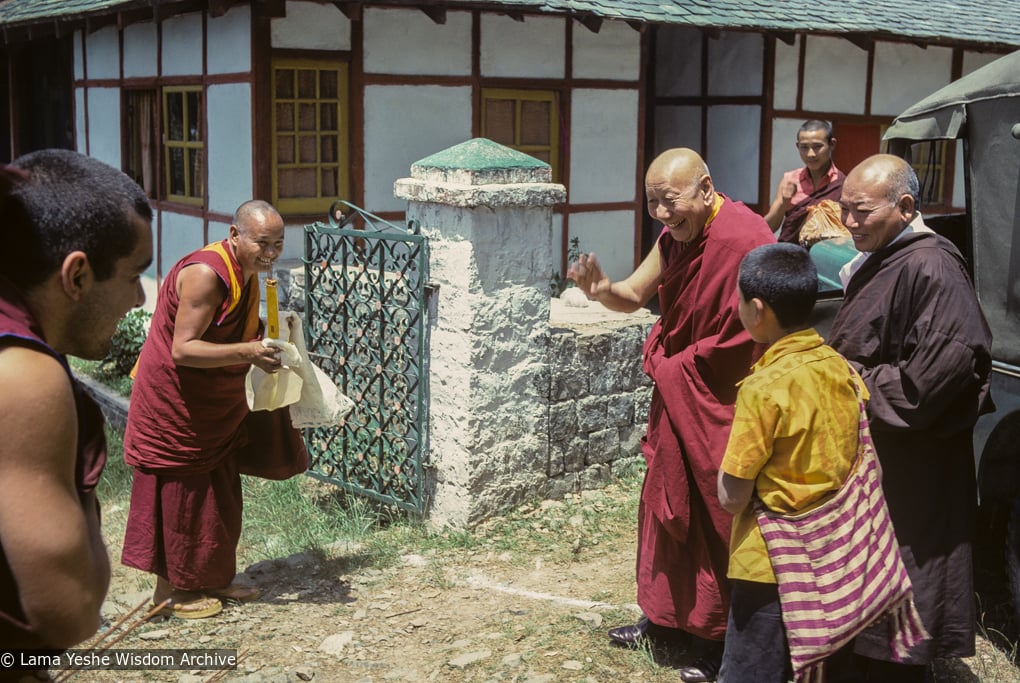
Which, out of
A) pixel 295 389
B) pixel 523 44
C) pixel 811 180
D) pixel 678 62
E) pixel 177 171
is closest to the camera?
pixel 295 389

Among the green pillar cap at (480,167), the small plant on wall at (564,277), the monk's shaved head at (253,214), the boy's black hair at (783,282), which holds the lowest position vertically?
the small plant on wall at (564,277)

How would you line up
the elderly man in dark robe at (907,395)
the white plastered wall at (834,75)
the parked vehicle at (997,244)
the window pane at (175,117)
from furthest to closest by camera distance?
the white plastered wall at (834,75) → the window pane at (175,117) → the parked vehicle at (997,244) → the elderly man in dark robe at (907,395)

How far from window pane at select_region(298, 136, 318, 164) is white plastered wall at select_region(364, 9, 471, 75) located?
770 millimetres

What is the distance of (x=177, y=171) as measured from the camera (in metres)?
10.3

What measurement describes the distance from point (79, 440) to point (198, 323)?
2.50m

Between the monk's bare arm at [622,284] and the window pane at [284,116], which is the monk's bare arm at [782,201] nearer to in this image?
the monk's bare arm at [622,284]

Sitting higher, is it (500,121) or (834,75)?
(834,75)

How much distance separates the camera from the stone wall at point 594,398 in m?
5.64

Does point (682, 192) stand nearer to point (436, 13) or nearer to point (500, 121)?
point (436, 13)

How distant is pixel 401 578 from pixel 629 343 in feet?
6.35

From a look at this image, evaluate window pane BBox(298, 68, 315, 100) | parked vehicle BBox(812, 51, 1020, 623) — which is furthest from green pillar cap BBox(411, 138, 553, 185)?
window pane BBox(298, 68, 315, 100)

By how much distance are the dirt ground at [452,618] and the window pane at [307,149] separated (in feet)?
14.5

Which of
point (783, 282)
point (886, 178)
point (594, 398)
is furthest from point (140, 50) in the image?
point (783, 282)

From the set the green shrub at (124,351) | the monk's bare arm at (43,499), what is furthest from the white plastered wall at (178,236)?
the monk's bare arm at (43,499)
